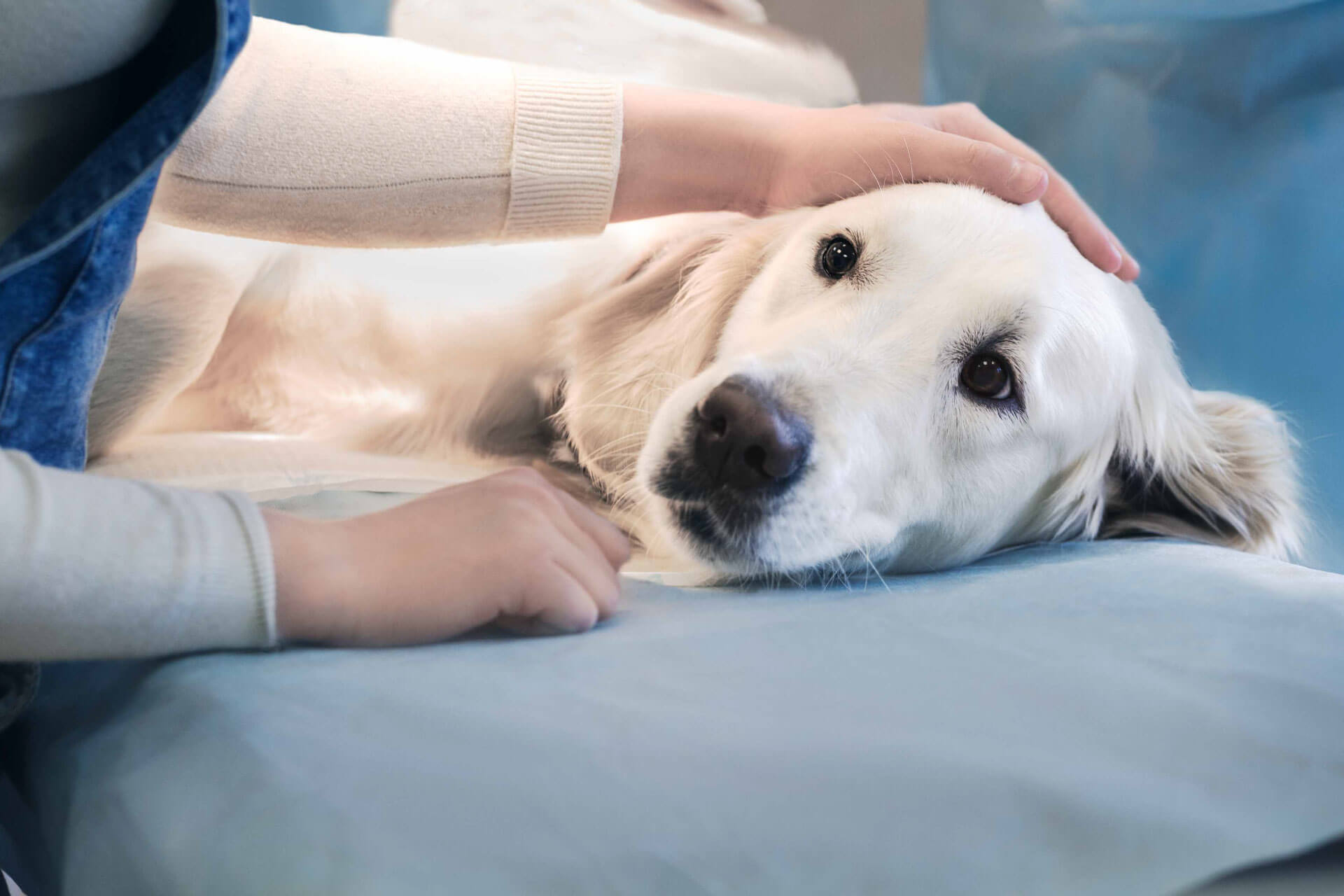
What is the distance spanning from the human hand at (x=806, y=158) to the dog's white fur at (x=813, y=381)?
45 millimetres

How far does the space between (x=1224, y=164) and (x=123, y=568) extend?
150 centimetres

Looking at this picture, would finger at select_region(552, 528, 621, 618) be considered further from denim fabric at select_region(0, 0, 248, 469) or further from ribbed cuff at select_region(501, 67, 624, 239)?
ribbed cuff at select_region(501, 67, 624, 239)

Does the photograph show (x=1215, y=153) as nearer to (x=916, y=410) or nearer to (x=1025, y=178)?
(x=1025, y=178)

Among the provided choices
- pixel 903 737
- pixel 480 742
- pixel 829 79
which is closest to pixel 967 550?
pixel 903 737

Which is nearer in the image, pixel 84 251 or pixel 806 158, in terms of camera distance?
pixel 84 251

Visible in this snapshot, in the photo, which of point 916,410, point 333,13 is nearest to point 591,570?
point 916,410

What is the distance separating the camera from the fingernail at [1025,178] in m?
1.24

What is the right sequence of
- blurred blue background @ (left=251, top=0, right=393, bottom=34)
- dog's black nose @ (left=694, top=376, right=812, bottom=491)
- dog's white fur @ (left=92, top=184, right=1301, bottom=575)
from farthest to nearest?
blurred blue background @ (left=251, top=0, right=393, bottom=34)
dog's white fur @ (left=92, top=184, right=1301, bottom=575)
dog's black nose @ (left=694, top=376, right=812, bottom=491)

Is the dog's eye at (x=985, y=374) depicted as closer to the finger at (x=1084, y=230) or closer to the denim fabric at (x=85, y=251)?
the finger at (x=1084, y=230)

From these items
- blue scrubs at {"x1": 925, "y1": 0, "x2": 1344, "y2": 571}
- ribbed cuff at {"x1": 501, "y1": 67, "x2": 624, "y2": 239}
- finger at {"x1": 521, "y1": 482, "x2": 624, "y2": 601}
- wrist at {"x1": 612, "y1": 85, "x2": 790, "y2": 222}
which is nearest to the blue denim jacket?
finger at {"x1": 521, "y1": 482, "x2": 624, "y2": 601}

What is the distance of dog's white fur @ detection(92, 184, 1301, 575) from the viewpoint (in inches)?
43.6

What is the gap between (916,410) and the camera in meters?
1.13

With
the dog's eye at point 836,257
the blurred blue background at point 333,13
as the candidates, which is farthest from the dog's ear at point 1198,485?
the blurred blue background at point 333,13

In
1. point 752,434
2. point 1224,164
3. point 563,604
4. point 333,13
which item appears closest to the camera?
point 563,604
